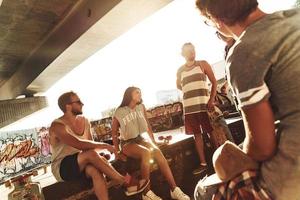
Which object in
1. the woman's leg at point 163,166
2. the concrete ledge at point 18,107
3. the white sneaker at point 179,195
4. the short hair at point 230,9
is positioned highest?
the concrete ledge at point 18,107

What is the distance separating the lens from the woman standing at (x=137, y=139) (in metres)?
4.36

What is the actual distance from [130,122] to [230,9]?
3.77m

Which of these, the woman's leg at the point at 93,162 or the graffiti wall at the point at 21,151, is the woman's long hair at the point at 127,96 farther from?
the graffiti wall at the point at 21,151

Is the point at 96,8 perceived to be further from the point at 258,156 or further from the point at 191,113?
the point at 258,156

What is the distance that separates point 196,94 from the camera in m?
4.98

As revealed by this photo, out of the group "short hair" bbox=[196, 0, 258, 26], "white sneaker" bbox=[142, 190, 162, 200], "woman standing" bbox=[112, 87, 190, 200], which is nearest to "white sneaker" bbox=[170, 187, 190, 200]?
"woman standing" bbox=[112, 87, 190, 200]

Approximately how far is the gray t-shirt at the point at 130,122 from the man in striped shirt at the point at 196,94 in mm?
864

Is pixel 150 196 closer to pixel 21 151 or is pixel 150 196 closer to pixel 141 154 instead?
pixel 141 154

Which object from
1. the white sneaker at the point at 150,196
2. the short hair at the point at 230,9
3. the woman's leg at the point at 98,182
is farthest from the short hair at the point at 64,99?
the short hair at the point at 230,9

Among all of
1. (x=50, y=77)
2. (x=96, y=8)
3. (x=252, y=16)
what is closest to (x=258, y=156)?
(x=252, y=16)

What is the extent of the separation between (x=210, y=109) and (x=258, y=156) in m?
3.67

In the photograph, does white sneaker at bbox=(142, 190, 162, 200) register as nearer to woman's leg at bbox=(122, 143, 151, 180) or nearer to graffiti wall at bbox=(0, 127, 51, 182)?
woman's leg at bbox=(122, 143, 151, 180)

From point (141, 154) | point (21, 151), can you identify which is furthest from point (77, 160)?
point (21, 151)

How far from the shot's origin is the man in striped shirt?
4914 mm
